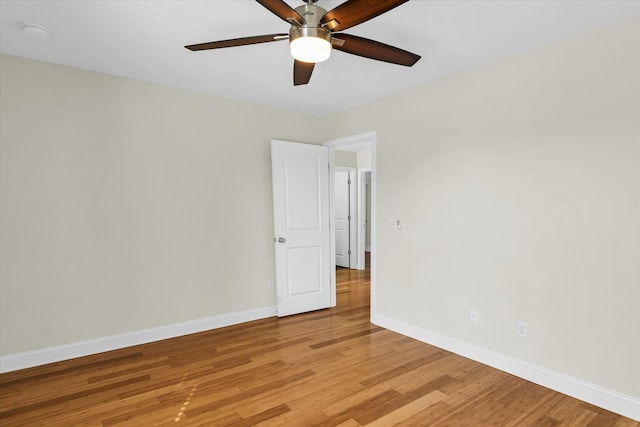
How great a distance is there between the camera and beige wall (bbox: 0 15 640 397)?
2.22 meters

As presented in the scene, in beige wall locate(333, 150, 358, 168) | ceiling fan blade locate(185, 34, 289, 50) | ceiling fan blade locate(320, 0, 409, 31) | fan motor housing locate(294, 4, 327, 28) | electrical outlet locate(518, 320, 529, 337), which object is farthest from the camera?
beige wall locate(333, 150, 358, 168)

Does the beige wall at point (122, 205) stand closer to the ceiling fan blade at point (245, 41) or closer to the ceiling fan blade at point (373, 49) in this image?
the ceiling fan blade at point (245, 41)

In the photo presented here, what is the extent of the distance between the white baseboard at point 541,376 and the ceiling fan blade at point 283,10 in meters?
2.86

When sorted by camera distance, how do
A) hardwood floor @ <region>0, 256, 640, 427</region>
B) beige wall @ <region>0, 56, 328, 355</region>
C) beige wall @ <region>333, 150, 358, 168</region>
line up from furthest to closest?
beige wall @ <region>333, 150, 358, 168</region>
beige wall @ <region>0, 56, 328, 355</region>
hardwood floor @ <region>0, 256, 640, 427</region>

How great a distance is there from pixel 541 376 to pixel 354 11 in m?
2.79

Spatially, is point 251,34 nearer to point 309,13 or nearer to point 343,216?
point 309,13

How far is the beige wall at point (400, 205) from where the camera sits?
222cm

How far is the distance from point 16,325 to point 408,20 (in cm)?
375

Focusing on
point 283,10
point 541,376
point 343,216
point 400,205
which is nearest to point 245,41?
point 283,10

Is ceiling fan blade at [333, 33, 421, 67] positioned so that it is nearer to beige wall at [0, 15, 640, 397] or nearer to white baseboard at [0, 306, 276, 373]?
beige wall at [0, 15, 640, 397]

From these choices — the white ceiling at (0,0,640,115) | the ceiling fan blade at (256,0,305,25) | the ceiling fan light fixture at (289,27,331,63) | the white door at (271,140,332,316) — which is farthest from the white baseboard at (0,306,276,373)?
the ceiling fan blade at (256,0,305,25)

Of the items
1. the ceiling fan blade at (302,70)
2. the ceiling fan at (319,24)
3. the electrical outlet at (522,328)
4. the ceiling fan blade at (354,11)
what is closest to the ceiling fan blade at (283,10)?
the ceiling fan at (319,24)

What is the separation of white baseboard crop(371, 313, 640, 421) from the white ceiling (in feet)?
7.90

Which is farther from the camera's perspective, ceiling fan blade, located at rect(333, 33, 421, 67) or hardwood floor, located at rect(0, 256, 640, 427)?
hardwood floor, located at rect(0, 256, 640, 427)
